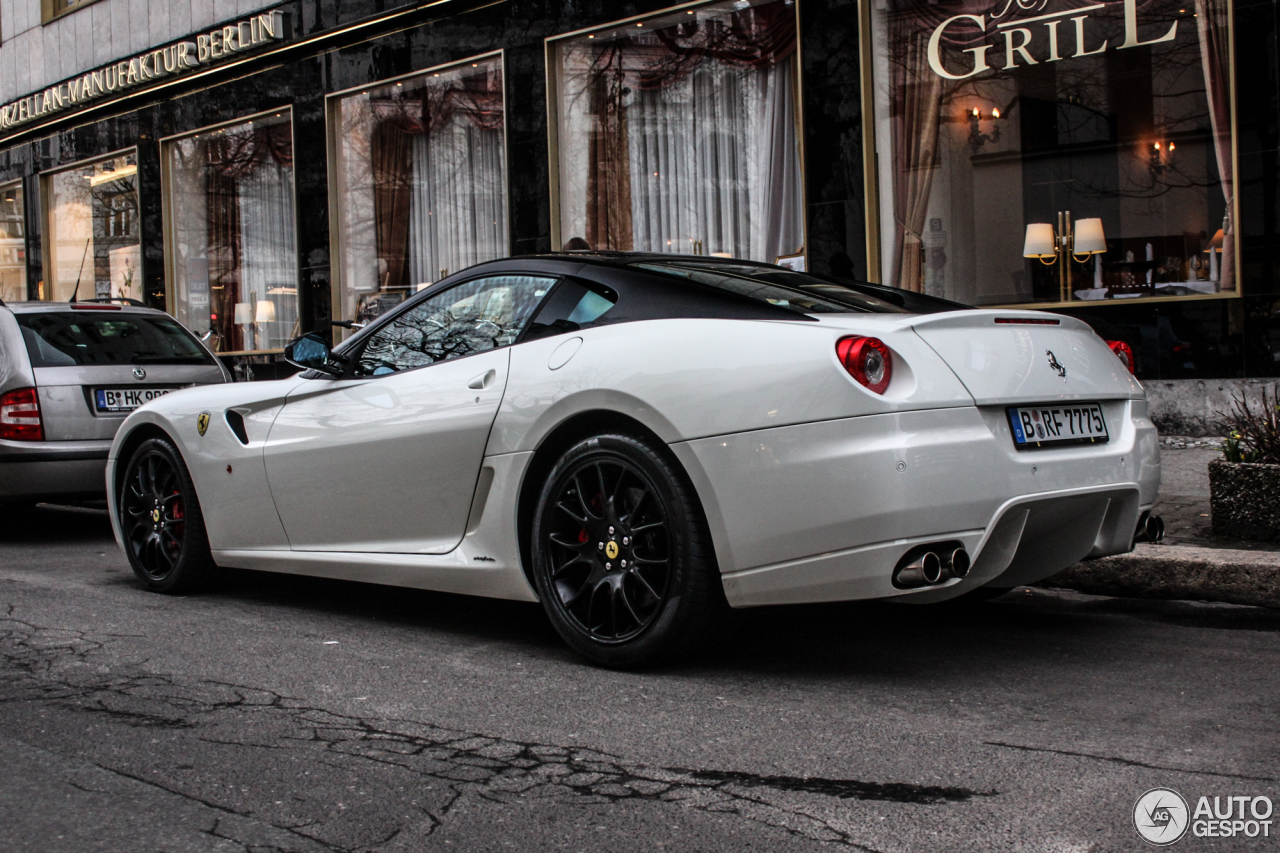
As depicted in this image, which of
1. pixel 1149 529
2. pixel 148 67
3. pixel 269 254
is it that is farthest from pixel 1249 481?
pixel 148 67

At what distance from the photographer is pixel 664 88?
12.5 m

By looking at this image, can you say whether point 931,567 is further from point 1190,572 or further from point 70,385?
point 70,385

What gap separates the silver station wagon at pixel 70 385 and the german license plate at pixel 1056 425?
19.2ft

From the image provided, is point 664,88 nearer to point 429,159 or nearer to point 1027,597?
point 429,159

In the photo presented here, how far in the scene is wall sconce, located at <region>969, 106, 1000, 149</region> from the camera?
35.5 feet

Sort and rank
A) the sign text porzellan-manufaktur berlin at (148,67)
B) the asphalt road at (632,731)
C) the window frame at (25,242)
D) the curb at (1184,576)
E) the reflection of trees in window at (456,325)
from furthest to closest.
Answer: the window frame at (25,242), the sign text porzellan-manufaktur berlin at (148,67), the curb at (1184,576), the reflection of trees in window at (456,325), the asphalt road at (632,731)

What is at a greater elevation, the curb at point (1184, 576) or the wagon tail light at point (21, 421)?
the wagon tail light at point (21, 421)

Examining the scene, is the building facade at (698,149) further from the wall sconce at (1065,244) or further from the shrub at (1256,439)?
the shrub at (1256,439)

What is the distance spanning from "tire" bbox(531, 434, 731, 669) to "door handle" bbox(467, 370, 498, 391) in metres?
0.42

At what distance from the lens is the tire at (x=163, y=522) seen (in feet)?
18.5

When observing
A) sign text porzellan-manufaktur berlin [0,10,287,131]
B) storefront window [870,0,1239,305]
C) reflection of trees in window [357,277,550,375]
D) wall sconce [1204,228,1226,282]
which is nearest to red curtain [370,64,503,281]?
sign text porzellan-manufaktur berlin [0,10,287,131]

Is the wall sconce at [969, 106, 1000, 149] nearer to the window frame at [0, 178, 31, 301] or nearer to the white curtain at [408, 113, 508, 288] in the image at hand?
the white curtain at [408, 113, 508, 288]

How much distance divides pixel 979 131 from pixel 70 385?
743 cm

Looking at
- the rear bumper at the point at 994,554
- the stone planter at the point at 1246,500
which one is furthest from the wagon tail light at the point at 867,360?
the stone planter at the point at 1246,500
